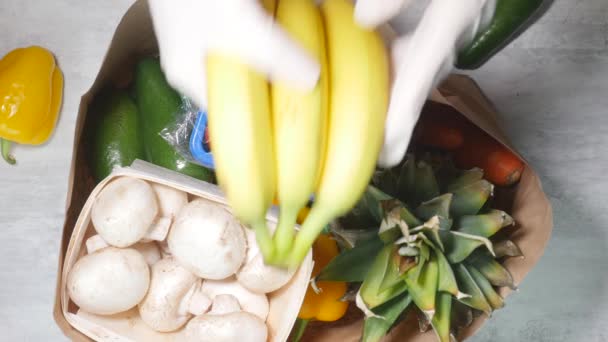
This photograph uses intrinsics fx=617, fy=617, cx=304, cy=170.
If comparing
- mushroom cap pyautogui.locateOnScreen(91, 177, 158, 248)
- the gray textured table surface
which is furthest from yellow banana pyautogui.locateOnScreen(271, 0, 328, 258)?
the gray textured table surface

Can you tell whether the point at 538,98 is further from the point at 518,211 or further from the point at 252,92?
the point at 252,92

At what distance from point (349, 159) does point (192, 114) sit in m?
0.45

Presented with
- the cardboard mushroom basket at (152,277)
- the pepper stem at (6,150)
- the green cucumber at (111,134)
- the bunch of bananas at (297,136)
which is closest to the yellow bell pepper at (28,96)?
the pepper stem at (6,150)

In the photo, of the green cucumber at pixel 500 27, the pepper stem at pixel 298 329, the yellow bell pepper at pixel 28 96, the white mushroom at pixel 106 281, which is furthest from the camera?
the yellow bell pepper at pixel 28 96

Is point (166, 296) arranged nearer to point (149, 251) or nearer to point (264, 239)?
point (149, 251)

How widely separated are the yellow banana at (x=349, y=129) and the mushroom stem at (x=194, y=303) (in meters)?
0.31

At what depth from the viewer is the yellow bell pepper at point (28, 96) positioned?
2.95 feet

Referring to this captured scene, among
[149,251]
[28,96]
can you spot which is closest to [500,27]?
[149,251]

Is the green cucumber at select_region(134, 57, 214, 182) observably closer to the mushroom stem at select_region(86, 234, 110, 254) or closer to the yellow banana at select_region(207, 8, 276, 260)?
the mushroom stem at select_region(86, 234, 110, 254)

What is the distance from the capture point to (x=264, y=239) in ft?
1.39

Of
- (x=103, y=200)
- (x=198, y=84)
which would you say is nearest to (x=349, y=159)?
(x=198, y=84)

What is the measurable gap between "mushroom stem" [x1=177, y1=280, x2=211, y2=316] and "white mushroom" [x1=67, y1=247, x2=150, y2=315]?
56 mm

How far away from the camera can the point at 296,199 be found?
0.41 metres

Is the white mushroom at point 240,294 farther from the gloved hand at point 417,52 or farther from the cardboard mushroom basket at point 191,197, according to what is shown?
the gloved hand at point 417,52
